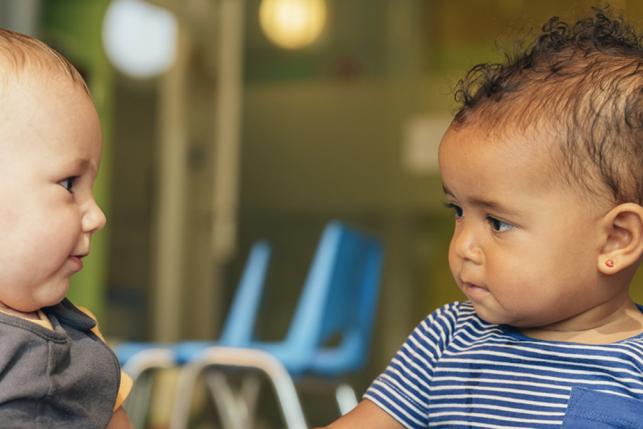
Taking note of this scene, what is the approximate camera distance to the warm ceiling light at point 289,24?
15.0 feet

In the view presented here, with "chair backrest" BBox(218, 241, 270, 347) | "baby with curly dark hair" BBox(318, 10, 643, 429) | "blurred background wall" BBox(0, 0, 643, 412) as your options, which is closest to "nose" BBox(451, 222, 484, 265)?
"baby with curly dark hair" BBox(318, 10, 643, 429)

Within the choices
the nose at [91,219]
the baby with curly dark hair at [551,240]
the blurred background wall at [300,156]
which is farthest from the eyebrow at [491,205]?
the blurred background wall at [300,156]

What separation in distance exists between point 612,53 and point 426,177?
340 cm

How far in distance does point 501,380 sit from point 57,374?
0.41m

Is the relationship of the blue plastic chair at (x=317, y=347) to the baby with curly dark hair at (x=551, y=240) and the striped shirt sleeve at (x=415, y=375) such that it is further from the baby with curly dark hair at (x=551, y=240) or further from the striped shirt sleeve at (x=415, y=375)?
the baby with curly dark hair at (x=551, y=240)

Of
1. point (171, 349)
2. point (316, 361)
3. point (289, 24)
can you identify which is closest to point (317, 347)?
point (316, 361)

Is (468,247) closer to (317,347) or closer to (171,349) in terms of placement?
(317,347)

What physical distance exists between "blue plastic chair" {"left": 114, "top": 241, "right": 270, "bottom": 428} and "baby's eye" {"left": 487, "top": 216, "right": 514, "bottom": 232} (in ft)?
5.16

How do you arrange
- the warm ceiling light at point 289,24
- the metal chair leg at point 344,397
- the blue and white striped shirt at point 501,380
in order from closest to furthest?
the blue and white striped shirt at point 501,380 < the metal chair leg at point 344,397 < the warm ceiling light at point 289,24

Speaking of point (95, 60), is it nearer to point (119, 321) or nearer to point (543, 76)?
point (119, 321)

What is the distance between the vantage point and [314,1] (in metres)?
4.64

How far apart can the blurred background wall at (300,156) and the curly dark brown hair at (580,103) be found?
3204 millimetres

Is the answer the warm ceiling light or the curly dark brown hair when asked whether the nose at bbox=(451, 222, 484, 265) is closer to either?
the curly dark brown hair

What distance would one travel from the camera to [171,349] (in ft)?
7.85
